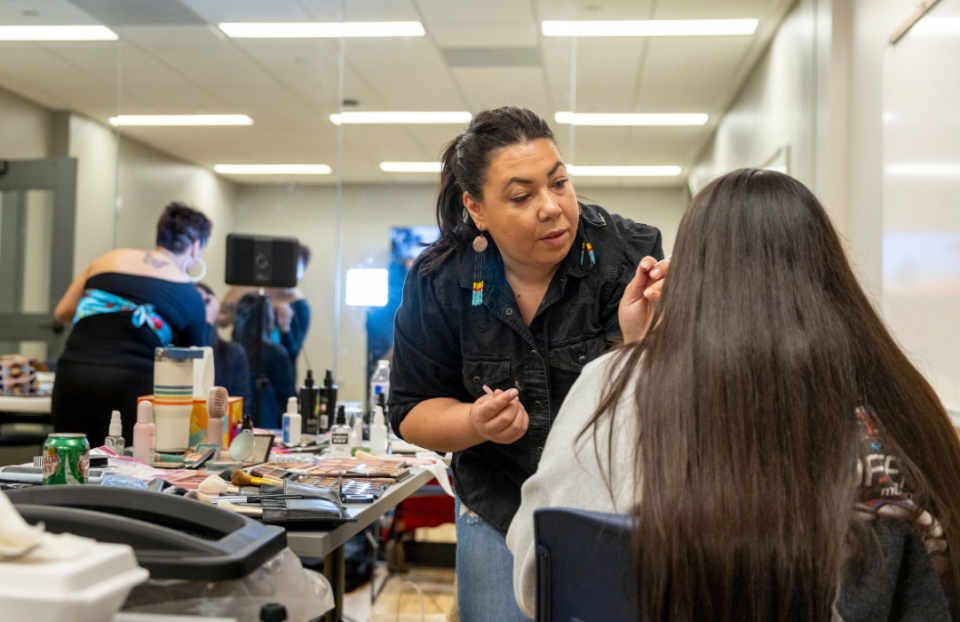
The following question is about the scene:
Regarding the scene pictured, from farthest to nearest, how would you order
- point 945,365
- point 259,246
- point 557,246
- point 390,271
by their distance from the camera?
point 390,271 → point 259,246 → point 945,365 → point 557,246

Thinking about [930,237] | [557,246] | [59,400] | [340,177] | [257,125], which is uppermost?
[257,125]

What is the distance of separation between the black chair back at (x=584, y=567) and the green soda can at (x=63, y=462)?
93cm

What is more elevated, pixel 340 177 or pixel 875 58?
pixel 875 58

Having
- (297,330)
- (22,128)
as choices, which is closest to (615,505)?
(297,330)

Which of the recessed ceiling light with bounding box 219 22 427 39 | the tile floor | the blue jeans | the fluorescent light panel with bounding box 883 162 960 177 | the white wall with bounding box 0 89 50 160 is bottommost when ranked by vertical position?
the tile floor

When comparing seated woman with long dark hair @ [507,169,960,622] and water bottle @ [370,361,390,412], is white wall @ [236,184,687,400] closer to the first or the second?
water bottle @ [370,361,390,412]

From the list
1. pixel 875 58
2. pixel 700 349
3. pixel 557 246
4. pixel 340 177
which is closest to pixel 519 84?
pixel 340 177

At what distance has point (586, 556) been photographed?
0.87 meters

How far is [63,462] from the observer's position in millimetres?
1388

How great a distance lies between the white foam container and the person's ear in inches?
43.7

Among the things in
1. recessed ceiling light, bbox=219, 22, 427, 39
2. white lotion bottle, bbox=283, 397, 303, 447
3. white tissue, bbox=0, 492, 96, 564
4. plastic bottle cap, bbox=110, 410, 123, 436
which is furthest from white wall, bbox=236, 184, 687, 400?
white tissue, bbox=0, 492, 96, 564

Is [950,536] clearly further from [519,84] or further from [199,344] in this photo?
[519,84]

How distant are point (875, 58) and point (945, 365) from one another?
1.57m

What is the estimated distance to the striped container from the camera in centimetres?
206
